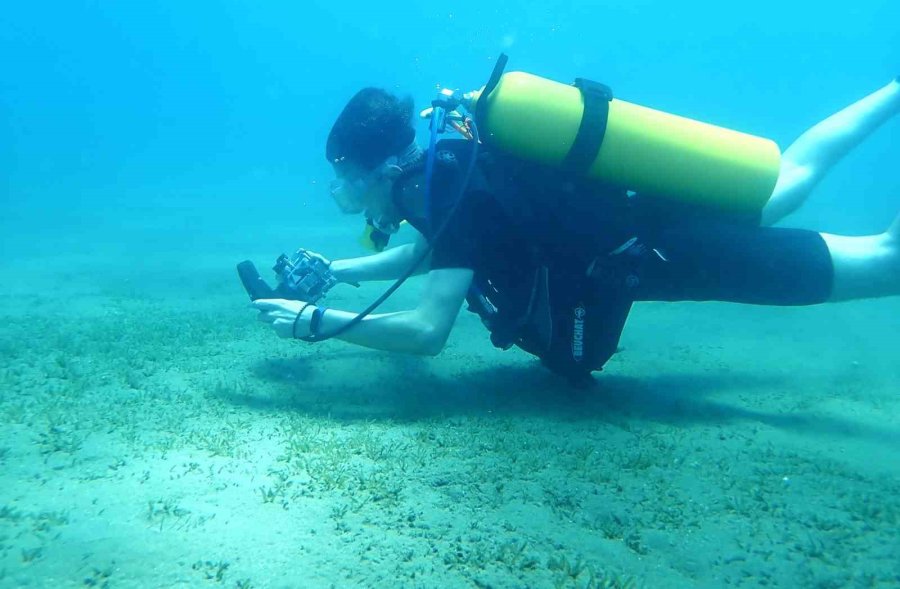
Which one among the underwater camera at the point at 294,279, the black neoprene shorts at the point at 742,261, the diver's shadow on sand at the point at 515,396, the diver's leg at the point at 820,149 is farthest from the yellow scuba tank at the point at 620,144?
the underwater camera at the point at 294,279

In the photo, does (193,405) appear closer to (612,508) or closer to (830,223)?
(612,508)

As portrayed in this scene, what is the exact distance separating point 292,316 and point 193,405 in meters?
0.80

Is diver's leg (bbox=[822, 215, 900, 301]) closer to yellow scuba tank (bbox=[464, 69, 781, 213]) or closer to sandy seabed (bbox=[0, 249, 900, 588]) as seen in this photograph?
yellow scuba tank (bbox=[464, 69, 781, 213])

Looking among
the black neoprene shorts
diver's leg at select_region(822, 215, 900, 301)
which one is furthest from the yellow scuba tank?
diver's leg at select_region(822, 215, 900, 301)

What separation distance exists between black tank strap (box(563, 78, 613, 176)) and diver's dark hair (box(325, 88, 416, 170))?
3.60ft

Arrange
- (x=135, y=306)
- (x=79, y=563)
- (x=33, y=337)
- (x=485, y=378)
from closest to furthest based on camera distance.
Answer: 1. (x=79, y=563)
2. (x=485, y=378)
3. (x=33, y=337)
4. (x=135, y=306)

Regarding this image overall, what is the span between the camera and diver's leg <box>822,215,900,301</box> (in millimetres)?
3572

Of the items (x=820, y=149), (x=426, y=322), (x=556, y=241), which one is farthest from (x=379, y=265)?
(x=820, y=149)

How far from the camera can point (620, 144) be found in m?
3.26

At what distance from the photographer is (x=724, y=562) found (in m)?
2.07

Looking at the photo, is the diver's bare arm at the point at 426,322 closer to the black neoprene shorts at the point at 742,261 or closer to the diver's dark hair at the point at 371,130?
the diver's dark hair at the point at 371,130

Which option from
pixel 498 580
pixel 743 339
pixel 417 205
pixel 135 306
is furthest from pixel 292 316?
pixel 743 339

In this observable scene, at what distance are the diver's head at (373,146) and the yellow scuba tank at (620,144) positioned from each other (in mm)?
526

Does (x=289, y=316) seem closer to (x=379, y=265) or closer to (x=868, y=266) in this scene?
(x=379, y=265)
